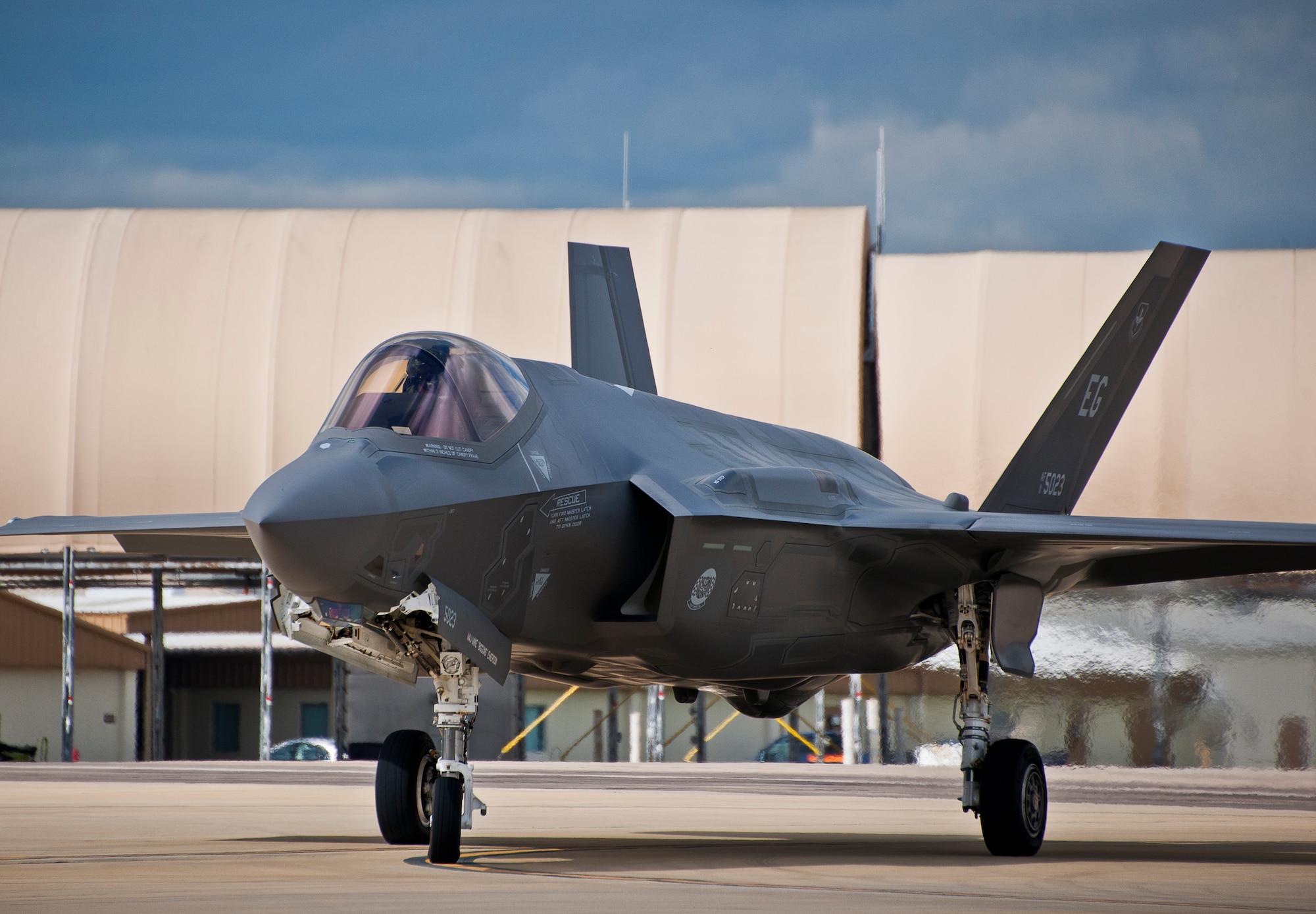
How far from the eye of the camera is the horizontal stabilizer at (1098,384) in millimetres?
12180

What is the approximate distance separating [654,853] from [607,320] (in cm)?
526

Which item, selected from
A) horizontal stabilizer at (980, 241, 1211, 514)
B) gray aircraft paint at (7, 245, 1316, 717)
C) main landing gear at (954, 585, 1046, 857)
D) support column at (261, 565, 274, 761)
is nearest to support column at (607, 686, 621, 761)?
support column at (261, 565, 274, 761)

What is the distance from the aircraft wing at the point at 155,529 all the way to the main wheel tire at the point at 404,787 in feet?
6.48

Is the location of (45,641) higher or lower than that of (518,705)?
higher

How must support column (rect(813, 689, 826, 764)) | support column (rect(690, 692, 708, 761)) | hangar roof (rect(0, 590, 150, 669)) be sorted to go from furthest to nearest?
1. hangar roof (rect(0, 590, 150, 669))
2. support column (rect(813, 689, 826, 764))
3. support column (rect(690, 692, 708, 761))

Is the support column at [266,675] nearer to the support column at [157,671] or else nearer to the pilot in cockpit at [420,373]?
the support column at [157,671]

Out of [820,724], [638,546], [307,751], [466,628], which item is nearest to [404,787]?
[466,628]

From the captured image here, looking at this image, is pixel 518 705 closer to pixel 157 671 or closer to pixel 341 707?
pixel 341 707

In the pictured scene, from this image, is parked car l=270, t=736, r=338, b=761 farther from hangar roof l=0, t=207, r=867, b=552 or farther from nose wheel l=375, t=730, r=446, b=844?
nose wheel l=375, t=730, r=446, b=844

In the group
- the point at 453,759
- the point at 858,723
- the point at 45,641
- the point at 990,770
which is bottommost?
the point at 858,723

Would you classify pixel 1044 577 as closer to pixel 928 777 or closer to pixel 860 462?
pixel 860 462

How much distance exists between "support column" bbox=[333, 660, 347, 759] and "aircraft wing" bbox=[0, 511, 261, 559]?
2034 centimetres

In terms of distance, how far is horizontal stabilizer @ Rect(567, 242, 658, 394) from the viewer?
1234 centimetres

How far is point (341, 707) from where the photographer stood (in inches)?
1244
